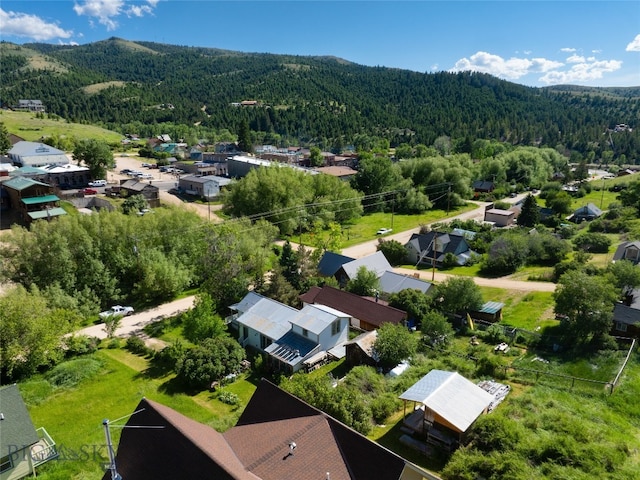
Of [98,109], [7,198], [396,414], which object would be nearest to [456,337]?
[396,414]

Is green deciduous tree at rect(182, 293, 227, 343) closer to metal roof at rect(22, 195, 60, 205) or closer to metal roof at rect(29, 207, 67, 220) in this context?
metal roof at rect(29, 207, 67, 220)

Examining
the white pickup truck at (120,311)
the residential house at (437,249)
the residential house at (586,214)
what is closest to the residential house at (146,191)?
the white pickup truck at (120,311)

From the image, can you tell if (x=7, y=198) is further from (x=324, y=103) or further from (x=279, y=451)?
(x=324, y=103)

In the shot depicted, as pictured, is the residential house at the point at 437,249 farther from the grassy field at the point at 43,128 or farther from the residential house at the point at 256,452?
the grassy field at the point at 43,128

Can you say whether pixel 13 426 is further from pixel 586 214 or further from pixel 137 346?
pixel 586 214

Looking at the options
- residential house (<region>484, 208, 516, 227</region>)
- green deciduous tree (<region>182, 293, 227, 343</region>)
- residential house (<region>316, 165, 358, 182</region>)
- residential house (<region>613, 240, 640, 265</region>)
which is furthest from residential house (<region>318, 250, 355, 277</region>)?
residential house (<region>316, 165, 358, 182</region>)

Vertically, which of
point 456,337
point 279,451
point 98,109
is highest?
point 98,109
